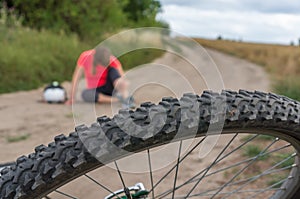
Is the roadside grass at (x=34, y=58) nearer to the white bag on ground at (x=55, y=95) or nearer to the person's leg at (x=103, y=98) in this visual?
the person's leg at (x=103, y=98)

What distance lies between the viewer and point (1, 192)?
4.10ft

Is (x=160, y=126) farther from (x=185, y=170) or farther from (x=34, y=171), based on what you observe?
(x=185, y=170)

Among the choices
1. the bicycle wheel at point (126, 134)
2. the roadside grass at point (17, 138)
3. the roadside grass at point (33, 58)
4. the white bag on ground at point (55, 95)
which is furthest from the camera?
the roadside grass at point (33, 58)

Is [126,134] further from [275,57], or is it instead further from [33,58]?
[275,57]

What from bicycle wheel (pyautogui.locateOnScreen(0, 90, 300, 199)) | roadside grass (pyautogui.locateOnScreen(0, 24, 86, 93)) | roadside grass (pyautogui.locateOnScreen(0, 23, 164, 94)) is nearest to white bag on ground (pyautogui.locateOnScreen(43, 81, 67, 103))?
roadside grass (pyautogui.locateOnScreen(0, 23, 164, 94))

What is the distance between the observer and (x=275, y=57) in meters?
18.3

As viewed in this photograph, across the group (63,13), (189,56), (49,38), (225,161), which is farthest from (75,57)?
(189,56)

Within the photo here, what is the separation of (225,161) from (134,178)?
0.90 meters

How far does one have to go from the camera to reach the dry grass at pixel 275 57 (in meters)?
6.38

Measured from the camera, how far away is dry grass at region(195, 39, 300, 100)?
6379 millimetres

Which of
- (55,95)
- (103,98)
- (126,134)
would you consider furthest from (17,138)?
(126,134)

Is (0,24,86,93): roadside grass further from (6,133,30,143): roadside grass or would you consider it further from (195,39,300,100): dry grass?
(6,133,30,143): roadside grass

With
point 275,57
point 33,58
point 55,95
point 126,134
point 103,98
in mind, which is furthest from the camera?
point 275,57

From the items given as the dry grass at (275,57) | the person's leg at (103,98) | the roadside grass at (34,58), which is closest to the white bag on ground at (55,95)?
the person's leg at (103,98)
